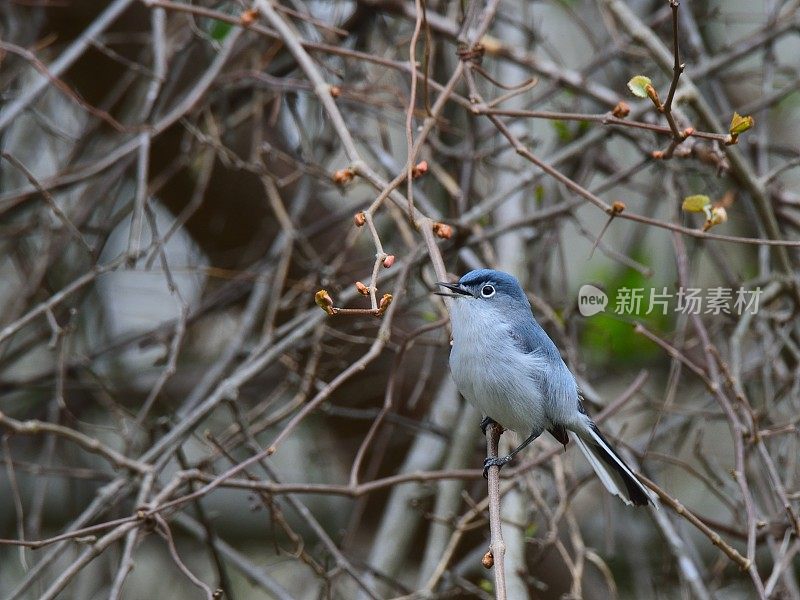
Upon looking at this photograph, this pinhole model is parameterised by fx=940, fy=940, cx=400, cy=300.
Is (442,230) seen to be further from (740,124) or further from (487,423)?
(487,423)

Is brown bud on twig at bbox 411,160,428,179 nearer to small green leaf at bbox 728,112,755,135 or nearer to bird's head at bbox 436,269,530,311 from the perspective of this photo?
bird's head at bbox 436,269,530,311

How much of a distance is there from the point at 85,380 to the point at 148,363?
0.80 meters

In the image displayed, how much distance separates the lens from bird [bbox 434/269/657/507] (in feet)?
8.77

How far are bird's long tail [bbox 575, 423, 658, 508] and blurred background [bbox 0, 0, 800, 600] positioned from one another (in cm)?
11

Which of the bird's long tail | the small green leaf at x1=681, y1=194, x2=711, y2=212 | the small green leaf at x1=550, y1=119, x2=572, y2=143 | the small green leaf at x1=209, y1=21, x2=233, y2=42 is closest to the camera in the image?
the small green leaf at x1=681, y1=194, x2=711, y2=212

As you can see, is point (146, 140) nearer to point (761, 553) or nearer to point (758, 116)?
point (758, 116)

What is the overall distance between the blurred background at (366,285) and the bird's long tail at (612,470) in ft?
0.35

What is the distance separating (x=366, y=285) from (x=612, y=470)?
3.48 ft

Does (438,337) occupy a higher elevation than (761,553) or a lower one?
higher

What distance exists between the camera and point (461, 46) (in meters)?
2.82

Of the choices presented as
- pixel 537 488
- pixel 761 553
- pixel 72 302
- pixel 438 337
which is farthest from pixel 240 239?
pixel 761 553

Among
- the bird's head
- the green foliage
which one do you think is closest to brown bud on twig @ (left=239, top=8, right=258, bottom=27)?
the bird's head

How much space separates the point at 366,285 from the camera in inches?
131

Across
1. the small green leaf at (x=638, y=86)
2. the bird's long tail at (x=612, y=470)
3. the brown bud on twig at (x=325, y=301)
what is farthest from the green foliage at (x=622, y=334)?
the brown bud on twig at (x=325, y=301)
